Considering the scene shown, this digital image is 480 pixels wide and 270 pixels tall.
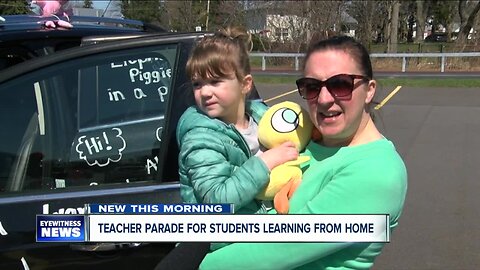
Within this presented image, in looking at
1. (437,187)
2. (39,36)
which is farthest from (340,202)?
(437,187)

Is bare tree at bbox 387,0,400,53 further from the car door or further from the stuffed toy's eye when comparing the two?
the stuffed toy's eye

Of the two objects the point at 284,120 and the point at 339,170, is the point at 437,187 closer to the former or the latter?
the point at 284,120

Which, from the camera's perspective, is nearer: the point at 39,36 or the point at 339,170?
the point at 339,170

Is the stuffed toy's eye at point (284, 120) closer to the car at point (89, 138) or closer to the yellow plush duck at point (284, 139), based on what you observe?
the yellow plush duck at point (284, 139)

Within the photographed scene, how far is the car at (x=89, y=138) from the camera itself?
2199 millimetres

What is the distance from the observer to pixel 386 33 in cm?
3253

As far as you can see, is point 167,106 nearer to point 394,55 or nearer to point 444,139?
point 444,139

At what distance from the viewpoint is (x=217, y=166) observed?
1.64 m

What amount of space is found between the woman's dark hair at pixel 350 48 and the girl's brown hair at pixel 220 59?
0.29 meters

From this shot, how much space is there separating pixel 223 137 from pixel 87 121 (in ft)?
3.13

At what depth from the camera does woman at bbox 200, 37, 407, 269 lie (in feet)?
4.65

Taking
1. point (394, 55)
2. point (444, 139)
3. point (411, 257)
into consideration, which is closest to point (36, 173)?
point (411, 257)

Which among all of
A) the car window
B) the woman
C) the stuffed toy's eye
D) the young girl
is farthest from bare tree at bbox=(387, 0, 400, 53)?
the woman

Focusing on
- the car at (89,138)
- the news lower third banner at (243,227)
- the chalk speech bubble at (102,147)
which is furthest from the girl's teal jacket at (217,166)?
the chalk speech bubble at (102,147)
